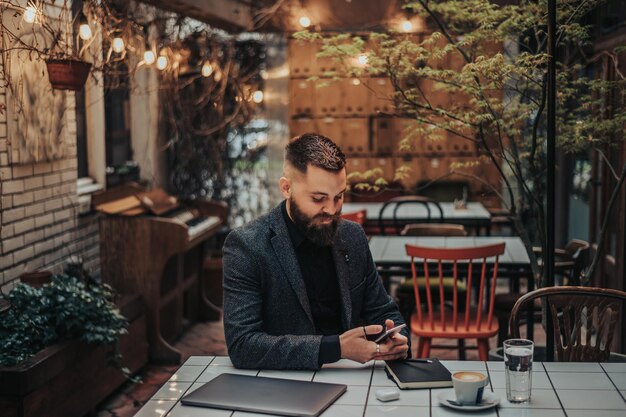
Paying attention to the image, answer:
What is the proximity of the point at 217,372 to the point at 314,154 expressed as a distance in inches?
28.5

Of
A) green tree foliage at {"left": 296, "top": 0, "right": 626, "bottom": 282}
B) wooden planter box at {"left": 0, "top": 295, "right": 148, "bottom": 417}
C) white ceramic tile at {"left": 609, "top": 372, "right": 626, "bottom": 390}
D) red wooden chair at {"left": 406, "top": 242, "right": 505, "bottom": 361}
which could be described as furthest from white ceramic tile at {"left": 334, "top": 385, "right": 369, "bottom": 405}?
red wooden chair at {"left": 406, "top": 242, "right": 505, "bottom": 361}

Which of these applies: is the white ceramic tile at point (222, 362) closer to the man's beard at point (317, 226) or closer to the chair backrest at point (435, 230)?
the man's beard at point (317, 226)

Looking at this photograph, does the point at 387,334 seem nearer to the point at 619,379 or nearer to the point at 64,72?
the point at 619,379

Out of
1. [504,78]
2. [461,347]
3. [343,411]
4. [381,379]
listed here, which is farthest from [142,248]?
[343,411]

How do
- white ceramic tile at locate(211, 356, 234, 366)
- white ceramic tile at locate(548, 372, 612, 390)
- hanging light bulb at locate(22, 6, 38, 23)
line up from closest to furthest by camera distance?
1. white ceramic tile at locate(548, 372, 612, 390)
2. white ceramic tile at locate(211, 356, 234, 366)
3. hanging light bulb at locate(22, 6, 38, 23)

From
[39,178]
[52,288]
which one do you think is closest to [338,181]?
[52,288]

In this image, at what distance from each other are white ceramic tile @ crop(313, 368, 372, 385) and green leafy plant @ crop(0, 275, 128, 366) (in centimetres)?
205

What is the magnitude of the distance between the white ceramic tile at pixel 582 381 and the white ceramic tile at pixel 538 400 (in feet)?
0.22

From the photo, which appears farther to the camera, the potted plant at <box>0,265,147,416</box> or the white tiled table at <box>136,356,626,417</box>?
the potted plant at <box>0,265,147,416</box>

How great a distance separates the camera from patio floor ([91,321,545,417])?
5.11 metres

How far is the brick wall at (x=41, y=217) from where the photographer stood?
15.7 feet

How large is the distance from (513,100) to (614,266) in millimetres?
1798

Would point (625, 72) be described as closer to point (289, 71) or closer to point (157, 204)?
point (157, 204)

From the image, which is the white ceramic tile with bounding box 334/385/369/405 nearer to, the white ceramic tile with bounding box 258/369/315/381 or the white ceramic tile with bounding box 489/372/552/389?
the white ceramic tile with bounding box 258/369/315/381
